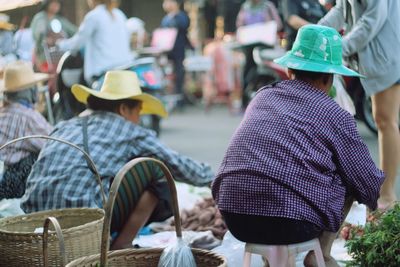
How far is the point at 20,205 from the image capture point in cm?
434

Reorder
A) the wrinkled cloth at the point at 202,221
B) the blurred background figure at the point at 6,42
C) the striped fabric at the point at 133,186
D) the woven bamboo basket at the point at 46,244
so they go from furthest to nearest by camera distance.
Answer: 1. the blurred background figure at the point at 6,42
2. the wrinkled cloth at the point at 202,221
3. the striped fabric at the point at 133,186
4. the woven bamboo basket at the point at 46,244

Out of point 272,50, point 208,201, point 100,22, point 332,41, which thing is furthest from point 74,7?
point 332,41

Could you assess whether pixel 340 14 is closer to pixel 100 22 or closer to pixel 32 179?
pixel 32 179

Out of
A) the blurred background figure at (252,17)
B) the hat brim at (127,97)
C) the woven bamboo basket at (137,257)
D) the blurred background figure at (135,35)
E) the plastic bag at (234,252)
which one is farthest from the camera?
the blurred background figure at (135,35)

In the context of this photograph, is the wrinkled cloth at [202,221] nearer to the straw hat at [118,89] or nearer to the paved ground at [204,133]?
the straw hat at [118,89]

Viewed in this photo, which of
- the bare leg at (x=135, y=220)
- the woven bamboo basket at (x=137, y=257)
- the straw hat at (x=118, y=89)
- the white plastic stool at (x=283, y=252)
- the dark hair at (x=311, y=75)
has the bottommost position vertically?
the bare leg at (x=135, y=220)

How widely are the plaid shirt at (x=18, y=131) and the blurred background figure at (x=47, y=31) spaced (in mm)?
4294

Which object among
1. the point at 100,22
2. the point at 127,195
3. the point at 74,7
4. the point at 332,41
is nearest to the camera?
the point at 332,41

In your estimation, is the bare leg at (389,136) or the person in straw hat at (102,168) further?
the bare leg at (389,136)

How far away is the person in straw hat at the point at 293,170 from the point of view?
10.5ft

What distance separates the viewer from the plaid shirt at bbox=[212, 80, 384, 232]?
3199mm

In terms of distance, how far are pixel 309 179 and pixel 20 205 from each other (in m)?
1.83

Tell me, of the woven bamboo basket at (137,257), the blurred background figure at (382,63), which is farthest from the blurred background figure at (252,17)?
the woven bamboo basket at (137,257)

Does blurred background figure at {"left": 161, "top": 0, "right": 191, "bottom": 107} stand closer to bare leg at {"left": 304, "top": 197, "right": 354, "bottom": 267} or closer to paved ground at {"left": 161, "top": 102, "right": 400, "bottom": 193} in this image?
paved ground at {"left": 161, "top": 102, "right": 400, "bottom": 193}
